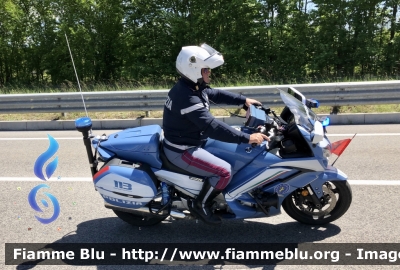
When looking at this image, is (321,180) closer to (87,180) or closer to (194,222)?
(194,222)

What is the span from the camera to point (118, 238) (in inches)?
173

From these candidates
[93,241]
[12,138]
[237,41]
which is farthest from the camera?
[237,41]

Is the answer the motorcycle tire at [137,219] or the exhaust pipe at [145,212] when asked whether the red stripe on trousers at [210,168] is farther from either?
the motorcycle tire at [137,219]

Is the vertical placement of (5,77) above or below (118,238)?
below

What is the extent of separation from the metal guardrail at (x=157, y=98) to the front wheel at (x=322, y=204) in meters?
5.19

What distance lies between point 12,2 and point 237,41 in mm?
13876

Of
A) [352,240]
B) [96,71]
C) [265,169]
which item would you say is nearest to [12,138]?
[265,169]

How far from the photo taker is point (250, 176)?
13.2 feet

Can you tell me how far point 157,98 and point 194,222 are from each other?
5.59 metres

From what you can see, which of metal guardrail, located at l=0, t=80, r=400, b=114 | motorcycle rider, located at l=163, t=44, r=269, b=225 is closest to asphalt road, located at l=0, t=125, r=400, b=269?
motorcycle rider, located at l=163, t=44, r=269, b=225

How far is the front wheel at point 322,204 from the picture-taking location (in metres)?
4.18

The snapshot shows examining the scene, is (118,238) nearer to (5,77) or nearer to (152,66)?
(152,66)

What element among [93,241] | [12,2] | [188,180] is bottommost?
[93,241]

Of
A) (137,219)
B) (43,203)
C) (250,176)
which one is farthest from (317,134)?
(43,203)
